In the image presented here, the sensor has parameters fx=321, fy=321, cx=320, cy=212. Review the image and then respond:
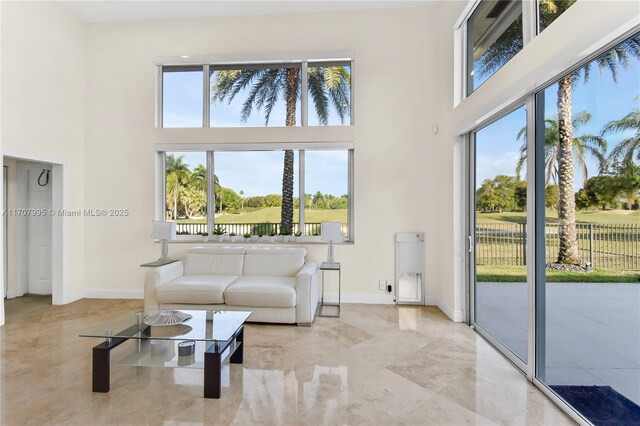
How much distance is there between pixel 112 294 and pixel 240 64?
4039mm

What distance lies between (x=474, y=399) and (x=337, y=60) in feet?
14.6

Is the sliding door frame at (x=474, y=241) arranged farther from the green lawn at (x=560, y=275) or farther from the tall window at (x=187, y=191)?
the tall window at (x=187, y=191)

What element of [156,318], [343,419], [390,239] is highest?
[390,239]

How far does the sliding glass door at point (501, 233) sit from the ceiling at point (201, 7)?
2631 mm

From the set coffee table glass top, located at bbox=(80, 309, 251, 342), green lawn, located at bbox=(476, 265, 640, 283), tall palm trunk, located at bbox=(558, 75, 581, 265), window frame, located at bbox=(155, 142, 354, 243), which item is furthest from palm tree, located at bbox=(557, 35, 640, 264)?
window frame, located at bbox=(155, 142, 354, 243)

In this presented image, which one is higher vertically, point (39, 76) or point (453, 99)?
point (39, 76)

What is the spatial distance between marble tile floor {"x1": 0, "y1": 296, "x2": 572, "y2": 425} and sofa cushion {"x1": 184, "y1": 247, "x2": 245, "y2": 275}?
1097mm

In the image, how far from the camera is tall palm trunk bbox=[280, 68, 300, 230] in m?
Result: 4.89

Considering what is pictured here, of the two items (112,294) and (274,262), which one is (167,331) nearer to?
(274,262)

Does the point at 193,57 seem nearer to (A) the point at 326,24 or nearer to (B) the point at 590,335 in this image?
(A) the point at 326,24

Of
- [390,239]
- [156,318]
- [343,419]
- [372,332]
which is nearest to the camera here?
[343,419]

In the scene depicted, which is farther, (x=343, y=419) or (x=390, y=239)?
(x=390, y=239)

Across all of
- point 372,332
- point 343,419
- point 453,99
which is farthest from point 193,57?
point 343,419

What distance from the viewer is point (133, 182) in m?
4.92
